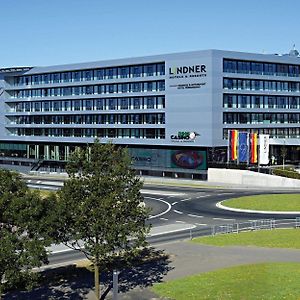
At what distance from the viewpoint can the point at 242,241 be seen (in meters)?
42.0

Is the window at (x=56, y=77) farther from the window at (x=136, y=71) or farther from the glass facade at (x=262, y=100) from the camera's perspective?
the glass facade at (x=262, y=100)

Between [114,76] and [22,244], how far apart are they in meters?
85.8

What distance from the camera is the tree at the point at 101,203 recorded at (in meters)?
25.6

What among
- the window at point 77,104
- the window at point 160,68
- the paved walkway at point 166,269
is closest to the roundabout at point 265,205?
the paved walkway at point 166,269

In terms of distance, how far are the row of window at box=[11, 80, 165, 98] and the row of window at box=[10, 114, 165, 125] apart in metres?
4.78

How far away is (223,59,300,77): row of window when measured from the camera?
9531 centimetres

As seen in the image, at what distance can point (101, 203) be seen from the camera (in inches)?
1011

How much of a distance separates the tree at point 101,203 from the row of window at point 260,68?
231 feet

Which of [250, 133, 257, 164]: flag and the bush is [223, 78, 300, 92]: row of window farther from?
the bush

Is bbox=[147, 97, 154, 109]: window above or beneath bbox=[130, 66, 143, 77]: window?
beneath

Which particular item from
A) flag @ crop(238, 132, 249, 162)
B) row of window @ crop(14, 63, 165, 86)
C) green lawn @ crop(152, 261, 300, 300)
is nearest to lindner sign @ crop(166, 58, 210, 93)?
row of window @ crop(14, 63, 165, 86)

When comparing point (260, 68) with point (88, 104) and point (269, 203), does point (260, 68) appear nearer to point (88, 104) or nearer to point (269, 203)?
point (88, 104)

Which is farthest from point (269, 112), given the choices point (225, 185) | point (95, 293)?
point (95, 293)

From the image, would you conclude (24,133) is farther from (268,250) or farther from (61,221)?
(61,221)
